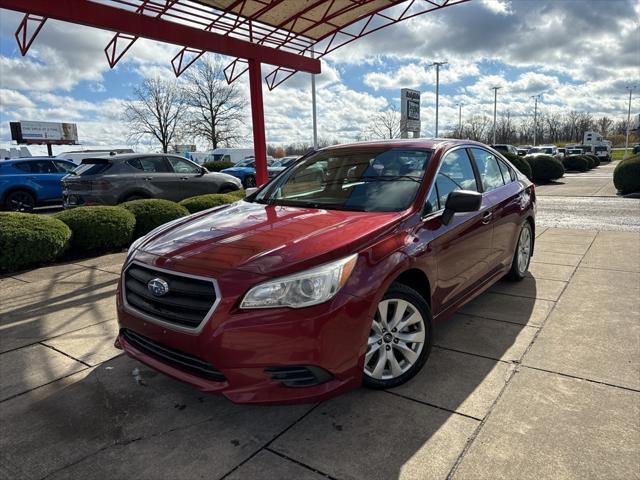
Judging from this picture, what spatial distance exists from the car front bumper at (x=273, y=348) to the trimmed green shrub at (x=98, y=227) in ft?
17.1

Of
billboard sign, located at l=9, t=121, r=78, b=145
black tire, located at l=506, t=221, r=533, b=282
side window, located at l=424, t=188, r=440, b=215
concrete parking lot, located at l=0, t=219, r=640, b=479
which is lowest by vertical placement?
concrete parking lot, located at l=0, t=219, r=640, b=479

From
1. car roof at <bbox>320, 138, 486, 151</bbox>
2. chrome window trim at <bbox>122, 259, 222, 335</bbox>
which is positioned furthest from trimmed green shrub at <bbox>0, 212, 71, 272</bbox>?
car roof at <bbox>320, 138, 486, 151</bbox>

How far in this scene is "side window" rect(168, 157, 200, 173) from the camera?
34.9 feet

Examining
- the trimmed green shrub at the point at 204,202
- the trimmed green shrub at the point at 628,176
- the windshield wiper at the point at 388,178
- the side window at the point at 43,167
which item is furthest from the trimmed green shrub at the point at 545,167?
the windshield wiper at the point at 388,178

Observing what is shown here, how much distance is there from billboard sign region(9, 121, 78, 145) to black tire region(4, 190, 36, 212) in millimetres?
40798

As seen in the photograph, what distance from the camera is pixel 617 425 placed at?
2.59 m

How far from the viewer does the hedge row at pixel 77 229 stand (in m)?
6.00

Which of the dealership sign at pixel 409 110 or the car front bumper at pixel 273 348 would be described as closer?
the car front bumper at pixel 273 348

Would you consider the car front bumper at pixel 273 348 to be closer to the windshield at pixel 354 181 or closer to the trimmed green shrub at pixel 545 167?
the windshield at pixel 354 181

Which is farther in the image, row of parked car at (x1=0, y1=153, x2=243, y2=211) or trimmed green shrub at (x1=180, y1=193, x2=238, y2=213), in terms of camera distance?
row of parked car at (x1=0, y1=153, x2=243, y2=211)

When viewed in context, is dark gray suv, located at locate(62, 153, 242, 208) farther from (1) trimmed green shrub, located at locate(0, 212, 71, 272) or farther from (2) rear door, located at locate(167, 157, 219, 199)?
(1) trimmed green shrub, located at locate(0, 212, 71, 272)

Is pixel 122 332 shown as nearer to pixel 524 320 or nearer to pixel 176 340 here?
pixel 176 340

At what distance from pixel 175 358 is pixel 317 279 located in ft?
3.12

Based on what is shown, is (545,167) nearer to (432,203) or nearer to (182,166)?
(182,166)
